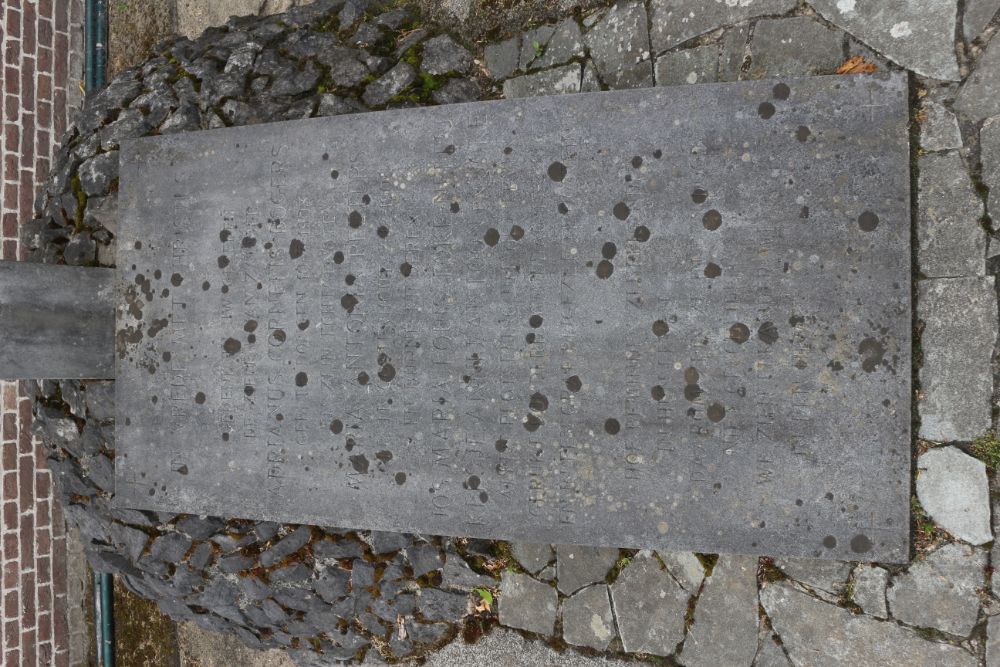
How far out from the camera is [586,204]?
2850 mm

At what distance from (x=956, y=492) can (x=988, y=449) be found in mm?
190

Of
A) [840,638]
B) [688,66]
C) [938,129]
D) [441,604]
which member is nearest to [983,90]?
[938,129]

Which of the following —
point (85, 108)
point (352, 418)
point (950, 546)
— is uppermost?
point (85, 108)

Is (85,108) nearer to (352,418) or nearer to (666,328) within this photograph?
(352,418)

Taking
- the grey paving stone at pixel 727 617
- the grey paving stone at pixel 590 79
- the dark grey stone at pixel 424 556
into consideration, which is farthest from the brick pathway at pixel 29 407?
the grey paving stone at pixel 727 617

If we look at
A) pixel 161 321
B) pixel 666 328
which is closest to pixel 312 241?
pixel 161 321

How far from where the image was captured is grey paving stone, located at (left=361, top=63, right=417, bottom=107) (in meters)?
3.38

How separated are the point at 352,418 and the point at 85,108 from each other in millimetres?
2342

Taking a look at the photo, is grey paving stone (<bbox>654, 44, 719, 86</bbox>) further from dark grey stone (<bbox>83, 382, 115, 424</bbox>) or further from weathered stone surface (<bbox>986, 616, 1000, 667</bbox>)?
dark grey stone (<bbox>83, 382, 115, 424</bbox>)

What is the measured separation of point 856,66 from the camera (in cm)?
281

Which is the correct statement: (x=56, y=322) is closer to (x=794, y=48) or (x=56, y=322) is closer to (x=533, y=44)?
(x=533, y=44)

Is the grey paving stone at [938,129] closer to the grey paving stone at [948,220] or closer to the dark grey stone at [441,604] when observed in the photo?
the grey paving stone at [948,220]

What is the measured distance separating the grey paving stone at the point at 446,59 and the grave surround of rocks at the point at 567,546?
0.01 m

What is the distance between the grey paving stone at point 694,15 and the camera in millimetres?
2951
